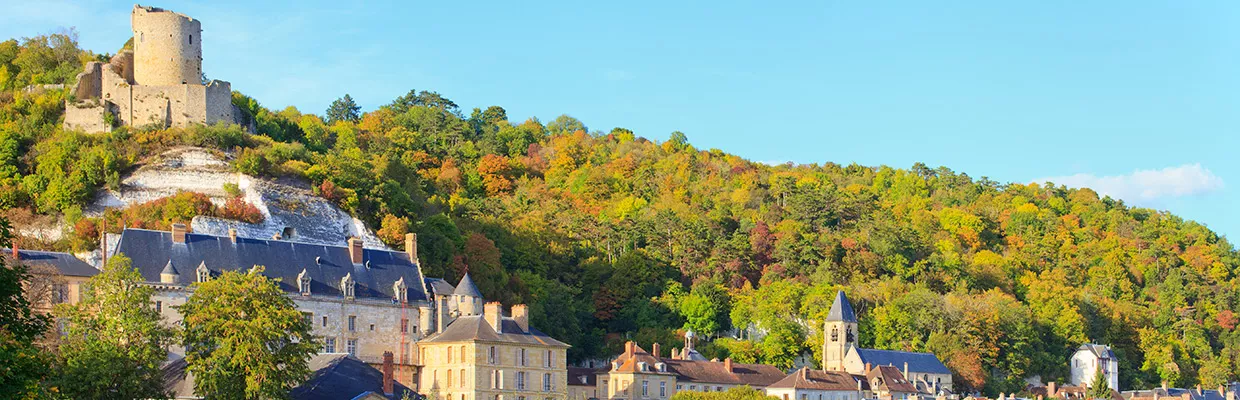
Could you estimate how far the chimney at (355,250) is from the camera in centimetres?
6875

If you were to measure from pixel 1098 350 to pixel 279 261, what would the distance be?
50009 mm

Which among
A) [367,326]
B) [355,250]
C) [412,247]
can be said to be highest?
[412,247]

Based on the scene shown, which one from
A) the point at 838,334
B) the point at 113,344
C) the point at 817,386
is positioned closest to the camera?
the point at 113,344

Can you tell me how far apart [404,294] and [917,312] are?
33139mm

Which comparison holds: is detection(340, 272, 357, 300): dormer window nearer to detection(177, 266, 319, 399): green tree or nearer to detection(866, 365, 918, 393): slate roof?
detection(177, 266, 319, 399): green tree

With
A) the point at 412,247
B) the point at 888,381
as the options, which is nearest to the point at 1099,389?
the point at 888,381

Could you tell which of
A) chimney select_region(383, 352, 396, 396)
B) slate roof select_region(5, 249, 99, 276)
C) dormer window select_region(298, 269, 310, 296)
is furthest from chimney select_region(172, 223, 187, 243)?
chimney select_region(383, 352, 396, 396)

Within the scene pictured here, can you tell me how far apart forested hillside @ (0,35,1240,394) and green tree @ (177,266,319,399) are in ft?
51.0

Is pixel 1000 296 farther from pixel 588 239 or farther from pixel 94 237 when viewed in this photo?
pixel 94 237

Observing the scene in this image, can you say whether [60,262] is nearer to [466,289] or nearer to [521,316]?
[466,289]

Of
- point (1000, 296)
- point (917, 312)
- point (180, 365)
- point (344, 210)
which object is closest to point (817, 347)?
point (917, 312)

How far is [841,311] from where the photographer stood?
86312mm

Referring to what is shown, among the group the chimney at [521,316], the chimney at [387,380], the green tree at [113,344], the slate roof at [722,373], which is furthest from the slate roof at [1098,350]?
the green tree at [113,344]

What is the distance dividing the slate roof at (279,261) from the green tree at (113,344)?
843 cm
